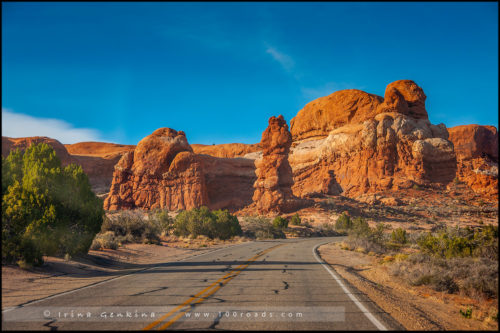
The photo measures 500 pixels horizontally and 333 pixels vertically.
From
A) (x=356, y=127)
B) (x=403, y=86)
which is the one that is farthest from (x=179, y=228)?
(x=403, y=86)

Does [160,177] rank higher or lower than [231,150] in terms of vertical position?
lower

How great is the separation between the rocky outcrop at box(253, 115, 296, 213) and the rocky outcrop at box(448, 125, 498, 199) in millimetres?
41002

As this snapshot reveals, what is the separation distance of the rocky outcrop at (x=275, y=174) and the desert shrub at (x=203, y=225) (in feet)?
80.0

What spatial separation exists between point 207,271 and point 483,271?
9.23m

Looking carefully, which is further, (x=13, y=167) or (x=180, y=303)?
(x=13, y=167)

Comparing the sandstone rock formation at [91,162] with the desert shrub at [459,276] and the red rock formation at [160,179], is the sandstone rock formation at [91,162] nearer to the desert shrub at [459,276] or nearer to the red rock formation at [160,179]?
the red rock formation at [160,179]

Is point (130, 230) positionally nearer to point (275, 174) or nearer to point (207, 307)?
point (207, 307)

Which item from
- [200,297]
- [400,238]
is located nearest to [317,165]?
[400,238]

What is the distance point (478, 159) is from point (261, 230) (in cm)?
7026

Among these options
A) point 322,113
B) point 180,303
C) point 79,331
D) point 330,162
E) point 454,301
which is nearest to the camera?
point 79,331

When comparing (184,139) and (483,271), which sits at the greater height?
(184,139)

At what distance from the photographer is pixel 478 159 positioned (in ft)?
284

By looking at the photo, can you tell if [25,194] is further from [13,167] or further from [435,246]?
[435,246]

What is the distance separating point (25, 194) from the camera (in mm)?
12242
